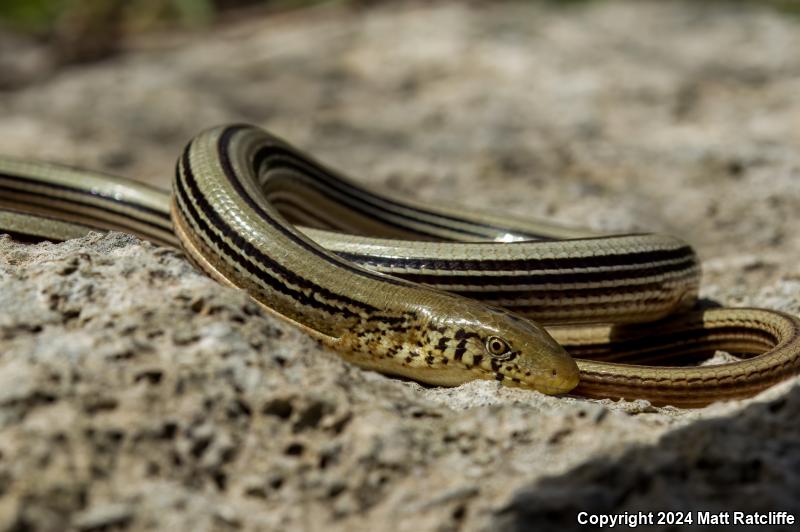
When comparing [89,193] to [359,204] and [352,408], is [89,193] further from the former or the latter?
[352,408]

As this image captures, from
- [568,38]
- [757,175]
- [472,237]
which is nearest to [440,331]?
[472,237]

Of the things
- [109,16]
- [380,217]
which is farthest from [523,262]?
[109,16]

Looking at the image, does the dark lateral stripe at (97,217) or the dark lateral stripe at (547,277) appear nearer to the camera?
the dark lateral stripe at (547,277)

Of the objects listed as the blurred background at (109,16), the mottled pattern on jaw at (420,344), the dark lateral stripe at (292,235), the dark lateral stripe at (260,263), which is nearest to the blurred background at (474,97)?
the blurred background at (109,16)

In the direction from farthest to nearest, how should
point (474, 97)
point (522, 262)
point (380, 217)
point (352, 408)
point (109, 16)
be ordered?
point (109, 16), point (474, 97), point (380, 217), point (522, 262), point (352, 408)

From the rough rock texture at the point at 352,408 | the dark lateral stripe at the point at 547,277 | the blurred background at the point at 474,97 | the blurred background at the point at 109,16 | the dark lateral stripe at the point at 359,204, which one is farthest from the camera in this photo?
the blurred background at the point at 109,16

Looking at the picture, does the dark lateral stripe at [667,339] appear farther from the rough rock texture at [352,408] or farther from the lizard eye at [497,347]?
the lizard eye at [497,347]

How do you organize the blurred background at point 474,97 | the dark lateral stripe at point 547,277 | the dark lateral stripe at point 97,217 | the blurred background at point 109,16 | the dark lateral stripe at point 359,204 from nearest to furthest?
the dark lateral stripe at point 547,277 → the dark lateral stripe at point 97,217 → the dark lateral stripe at point 359,204 → the blurred background at point 474,97 → the blurred background at point 109,16

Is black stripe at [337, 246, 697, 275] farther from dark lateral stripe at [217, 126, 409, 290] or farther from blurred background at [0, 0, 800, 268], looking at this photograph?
blurred background at [0, 0, 800, 268]
